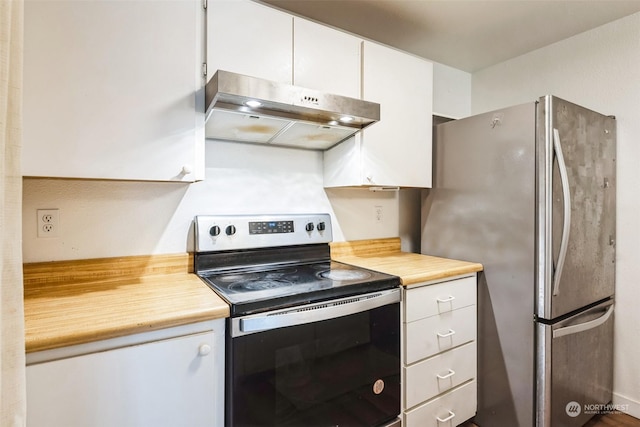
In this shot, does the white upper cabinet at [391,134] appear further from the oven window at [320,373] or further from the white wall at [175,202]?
the oven window at [320,373]

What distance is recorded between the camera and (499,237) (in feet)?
5.90

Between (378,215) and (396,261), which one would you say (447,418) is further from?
(378,215)

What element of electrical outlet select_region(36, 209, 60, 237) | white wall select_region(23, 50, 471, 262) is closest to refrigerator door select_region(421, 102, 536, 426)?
white wall select_region(23, 50, 471, 262)

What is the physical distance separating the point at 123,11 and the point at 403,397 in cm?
196

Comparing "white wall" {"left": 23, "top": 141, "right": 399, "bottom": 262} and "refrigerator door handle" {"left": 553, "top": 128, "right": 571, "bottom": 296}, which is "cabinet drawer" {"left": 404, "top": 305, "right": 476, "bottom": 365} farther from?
"white wall" {"left": 23, "top": 141, "right": 399, "bottom": 262}

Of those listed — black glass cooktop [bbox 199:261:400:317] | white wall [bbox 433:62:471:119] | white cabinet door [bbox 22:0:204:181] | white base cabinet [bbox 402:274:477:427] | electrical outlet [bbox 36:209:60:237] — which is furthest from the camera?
white wall [bbox 433:62:471:119]

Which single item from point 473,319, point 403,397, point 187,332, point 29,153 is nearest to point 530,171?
point 473,319

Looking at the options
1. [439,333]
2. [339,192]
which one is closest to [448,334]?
[439,333]

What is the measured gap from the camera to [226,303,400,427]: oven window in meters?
1.13

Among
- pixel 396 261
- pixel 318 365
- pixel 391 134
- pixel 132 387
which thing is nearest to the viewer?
pixel 132 387

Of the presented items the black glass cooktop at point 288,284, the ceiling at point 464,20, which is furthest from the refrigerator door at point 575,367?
the ceiling at point 464,20

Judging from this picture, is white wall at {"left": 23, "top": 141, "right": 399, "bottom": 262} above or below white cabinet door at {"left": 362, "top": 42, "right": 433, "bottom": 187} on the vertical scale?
below

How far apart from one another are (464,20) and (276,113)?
1.41 m

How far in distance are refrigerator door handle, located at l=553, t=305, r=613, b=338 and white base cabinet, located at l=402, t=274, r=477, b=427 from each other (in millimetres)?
389
